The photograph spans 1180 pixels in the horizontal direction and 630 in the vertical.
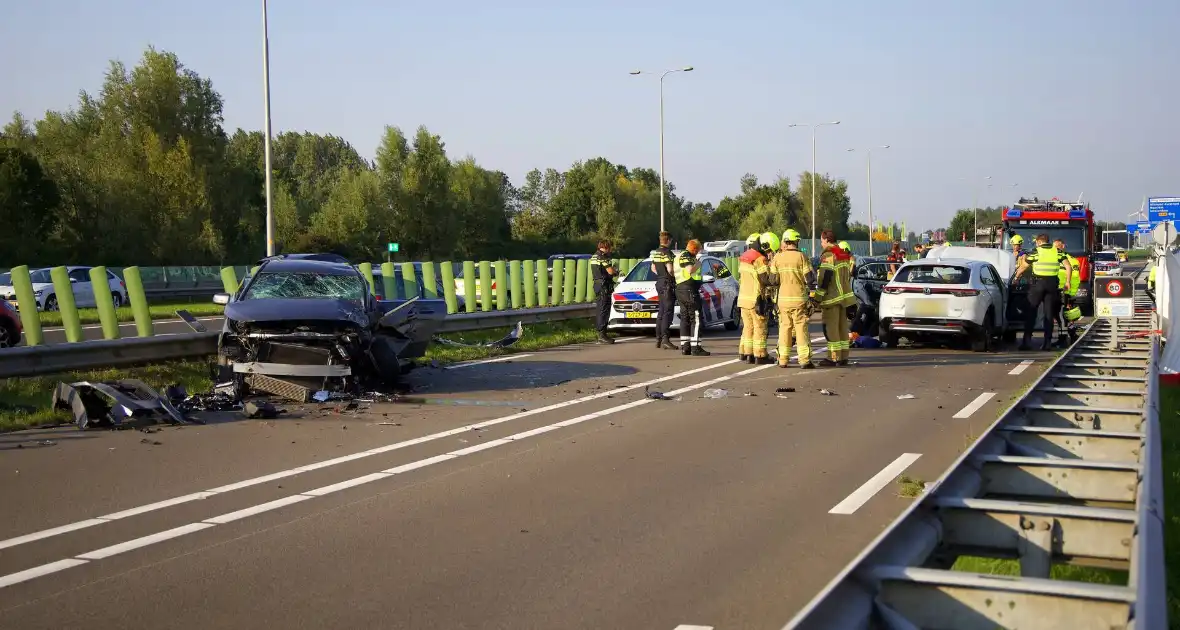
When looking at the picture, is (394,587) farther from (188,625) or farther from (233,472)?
(233,472)

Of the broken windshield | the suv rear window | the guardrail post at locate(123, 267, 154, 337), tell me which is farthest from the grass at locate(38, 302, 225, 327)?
the suv rear window

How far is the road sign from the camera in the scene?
45.9 ft

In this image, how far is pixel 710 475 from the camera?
8.41 metres

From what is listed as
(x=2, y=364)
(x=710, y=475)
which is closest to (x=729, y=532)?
(x=710, y=475)

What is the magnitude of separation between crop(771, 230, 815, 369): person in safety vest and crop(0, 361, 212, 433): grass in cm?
759

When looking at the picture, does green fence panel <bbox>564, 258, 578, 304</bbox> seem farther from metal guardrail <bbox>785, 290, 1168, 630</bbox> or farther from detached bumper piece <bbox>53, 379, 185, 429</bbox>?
metal guardrail <bbox>785, 290, 1168, 630</bbox>

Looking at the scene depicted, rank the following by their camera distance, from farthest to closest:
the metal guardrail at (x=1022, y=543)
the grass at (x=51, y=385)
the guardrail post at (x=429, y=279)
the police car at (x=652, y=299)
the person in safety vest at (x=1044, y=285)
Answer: the police car at (x=652, y=299) → the guardrail post at (x=429, y=279) → the person in safety vest at (x=1044, y=285) → the grass at (x=51, y=385) → the metal guardrail at (x=1022, y=543)

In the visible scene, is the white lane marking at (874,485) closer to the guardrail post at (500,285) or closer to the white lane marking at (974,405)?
the white lane marking at (974,405)

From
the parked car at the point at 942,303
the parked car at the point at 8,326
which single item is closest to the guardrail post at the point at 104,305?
the parked car at the point at 8,326

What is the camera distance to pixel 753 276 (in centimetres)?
1623

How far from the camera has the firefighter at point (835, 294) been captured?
635 inches

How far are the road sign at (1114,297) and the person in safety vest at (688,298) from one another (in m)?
5.93

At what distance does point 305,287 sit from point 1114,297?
986 cm

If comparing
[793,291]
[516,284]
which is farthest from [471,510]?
[516,284]
